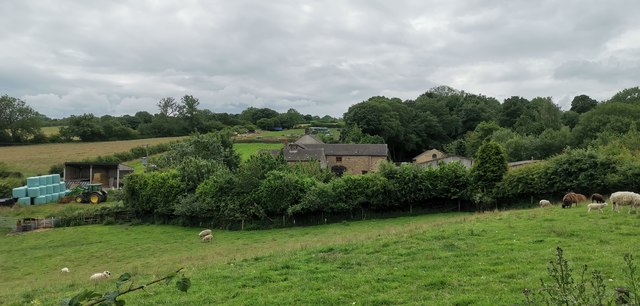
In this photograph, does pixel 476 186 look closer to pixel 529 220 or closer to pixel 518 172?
pixel 518 172

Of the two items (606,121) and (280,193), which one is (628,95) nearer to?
(606,121)

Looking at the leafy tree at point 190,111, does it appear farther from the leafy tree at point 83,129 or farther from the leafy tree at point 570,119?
the leafy tree at point 570,119

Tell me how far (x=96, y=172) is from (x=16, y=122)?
1787 inches

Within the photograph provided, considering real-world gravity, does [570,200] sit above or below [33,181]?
above

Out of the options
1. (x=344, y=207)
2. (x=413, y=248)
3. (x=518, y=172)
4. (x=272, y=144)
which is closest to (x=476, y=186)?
(x=518, y=172)

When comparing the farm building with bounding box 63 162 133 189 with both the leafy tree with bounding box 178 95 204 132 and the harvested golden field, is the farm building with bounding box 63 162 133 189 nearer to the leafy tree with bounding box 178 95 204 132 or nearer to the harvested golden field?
the harvested golden field

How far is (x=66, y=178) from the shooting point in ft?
204

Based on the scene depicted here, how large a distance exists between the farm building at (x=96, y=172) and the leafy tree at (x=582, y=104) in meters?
110

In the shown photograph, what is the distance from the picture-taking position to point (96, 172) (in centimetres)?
6325

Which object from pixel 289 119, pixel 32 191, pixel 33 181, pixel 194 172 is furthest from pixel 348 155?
pixel 289 119

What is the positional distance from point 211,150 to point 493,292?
47.9m

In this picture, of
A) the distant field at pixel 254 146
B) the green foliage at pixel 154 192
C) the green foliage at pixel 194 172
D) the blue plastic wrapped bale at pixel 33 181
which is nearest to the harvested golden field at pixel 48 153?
the blue plastic wrapped bale at pixel 33 181

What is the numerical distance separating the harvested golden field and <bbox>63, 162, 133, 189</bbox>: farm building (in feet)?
19.0

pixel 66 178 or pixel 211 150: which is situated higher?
pixel 211 150
